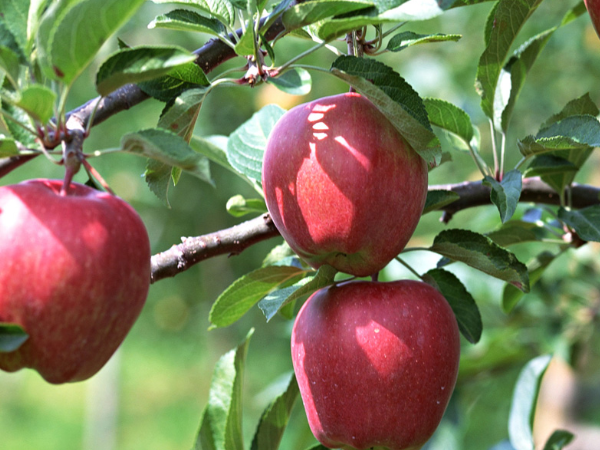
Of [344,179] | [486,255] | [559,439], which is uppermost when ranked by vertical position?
[344,179]

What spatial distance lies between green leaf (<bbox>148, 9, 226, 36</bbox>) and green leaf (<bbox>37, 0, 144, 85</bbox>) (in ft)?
0.48

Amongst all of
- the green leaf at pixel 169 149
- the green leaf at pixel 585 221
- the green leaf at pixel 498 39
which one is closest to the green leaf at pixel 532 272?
the green leaf at pixel 585 221

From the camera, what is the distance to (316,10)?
1.64 feet

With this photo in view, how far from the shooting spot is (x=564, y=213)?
795mm

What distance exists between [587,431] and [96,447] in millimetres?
3831

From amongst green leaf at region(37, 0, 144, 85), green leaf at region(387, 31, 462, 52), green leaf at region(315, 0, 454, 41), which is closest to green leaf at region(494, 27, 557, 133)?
green leaf at region(387, 31, 462, 52)

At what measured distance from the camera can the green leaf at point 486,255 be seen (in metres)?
0.63

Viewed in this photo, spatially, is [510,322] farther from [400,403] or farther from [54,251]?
[54,251]

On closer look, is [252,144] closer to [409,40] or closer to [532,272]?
[409,40]

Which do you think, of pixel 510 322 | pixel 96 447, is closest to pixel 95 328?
pixel 510 322

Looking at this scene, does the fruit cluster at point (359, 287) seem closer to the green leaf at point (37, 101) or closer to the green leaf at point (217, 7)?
the green leaf at point (217, 7)

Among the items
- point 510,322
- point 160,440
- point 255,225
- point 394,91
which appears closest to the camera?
point 394,91

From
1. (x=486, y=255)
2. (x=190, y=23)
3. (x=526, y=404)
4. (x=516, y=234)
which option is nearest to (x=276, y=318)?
(x=526, y=404)

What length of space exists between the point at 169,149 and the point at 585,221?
555 mm
